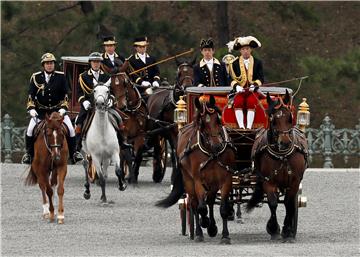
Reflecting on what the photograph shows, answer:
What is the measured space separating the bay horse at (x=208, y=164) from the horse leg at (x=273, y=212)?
0.57 m

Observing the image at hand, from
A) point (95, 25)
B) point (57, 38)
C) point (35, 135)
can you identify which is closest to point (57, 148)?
point (35, 135)

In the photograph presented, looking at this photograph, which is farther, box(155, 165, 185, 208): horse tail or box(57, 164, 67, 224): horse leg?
box(57, 164, 67, 224): horse leg

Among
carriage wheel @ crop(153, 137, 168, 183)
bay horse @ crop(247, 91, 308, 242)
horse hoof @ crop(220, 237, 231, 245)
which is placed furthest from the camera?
carriage wheel @ crop(153, 137, 168, 183)

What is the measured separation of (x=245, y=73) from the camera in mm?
22047

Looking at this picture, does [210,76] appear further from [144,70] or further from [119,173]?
[144,70]

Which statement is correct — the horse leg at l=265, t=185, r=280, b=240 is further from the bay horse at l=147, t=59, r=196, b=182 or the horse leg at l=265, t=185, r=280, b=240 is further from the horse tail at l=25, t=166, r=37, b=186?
the bay horse at l=147, t=59, r=196, b=182

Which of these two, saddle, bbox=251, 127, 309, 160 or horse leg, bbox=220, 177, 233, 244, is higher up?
saddle, bbox=251, 127, 309, 160

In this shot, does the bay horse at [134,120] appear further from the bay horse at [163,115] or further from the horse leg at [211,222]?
the horse leg at [211,222]

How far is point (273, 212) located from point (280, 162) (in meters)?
0.69

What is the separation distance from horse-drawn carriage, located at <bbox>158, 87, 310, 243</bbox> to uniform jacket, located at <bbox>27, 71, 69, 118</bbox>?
11.8 ft

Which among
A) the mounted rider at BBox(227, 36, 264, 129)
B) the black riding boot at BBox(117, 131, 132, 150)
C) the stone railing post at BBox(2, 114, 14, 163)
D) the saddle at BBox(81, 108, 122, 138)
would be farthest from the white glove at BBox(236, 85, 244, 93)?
the stone railing post at BBox(2, 114, 14, 163)

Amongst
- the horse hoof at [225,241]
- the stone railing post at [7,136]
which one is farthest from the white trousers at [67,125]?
the stone railing post at [7,136]

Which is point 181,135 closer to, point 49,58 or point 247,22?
point 49,58

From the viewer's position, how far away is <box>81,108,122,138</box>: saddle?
2749cm
